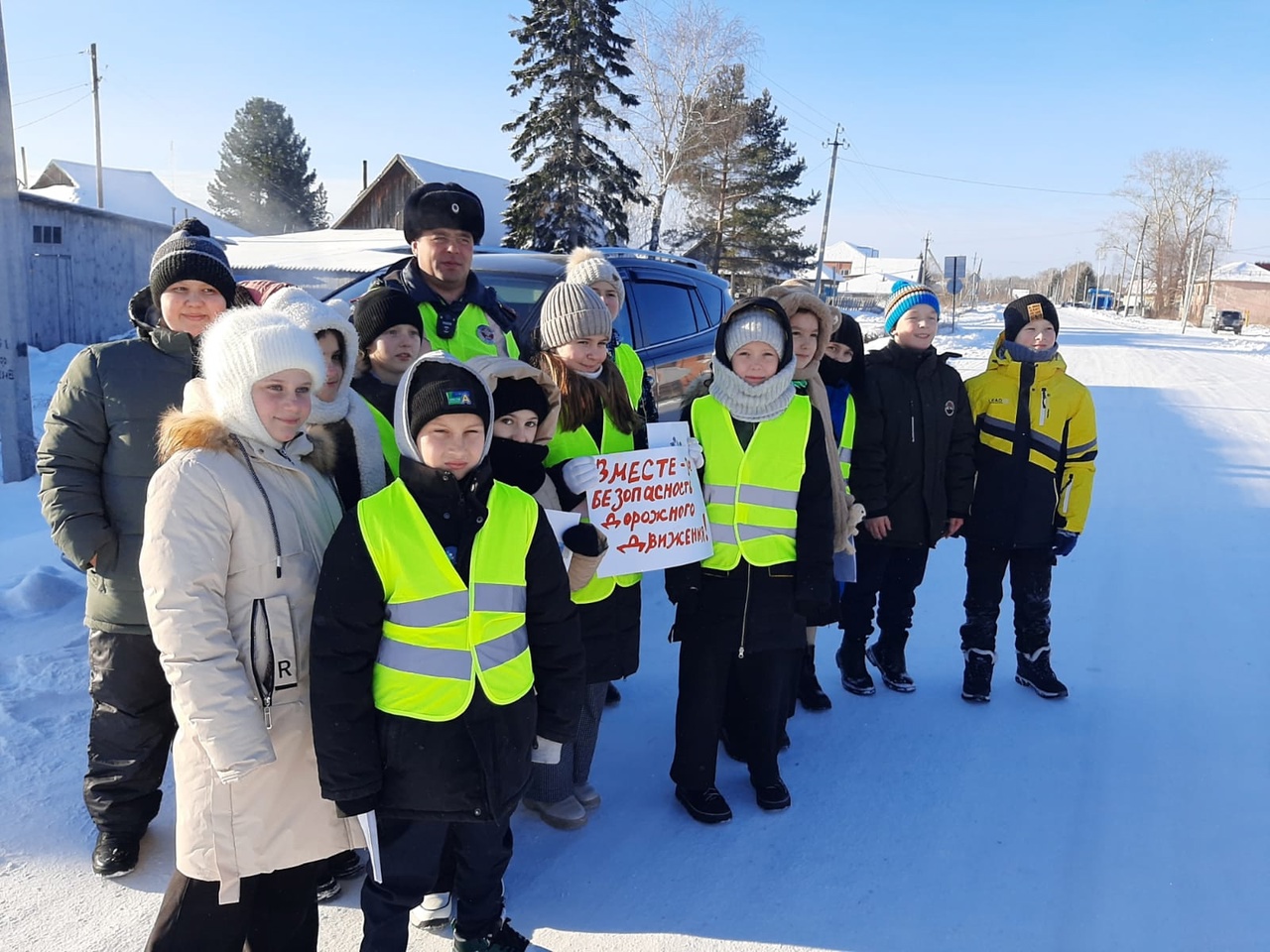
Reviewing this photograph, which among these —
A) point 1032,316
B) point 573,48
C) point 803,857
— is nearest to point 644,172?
point 573,48

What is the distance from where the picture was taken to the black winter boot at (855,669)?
14.1ft

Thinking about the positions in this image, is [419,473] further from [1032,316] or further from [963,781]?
[1032,316]

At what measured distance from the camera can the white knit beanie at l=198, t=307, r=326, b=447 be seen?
203 cm

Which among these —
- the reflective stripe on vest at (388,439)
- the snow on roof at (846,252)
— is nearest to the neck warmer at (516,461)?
the reflective stripe on vest at (388,439)

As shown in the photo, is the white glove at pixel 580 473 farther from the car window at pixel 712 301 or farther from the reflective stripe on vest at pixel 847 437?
the car window at pixel 712 301

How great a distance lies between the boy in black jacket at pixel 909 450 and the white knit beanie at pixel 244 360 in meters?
2.80

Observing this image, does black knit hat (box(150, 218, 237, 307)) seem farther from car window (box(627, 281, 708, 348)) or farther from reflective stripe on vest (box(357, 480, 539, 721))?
car window (box(627, 281, 708, 348))

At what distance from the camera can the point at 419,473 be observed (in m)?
2.08

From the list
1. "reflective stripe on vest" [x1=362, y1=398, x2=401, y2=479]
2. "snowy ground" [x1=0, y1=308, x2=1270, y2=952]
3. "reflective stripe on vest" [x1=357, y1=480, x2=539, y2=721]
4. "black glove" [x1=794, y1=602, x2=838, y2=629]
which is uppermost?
"reflective stripe on vest" [x1=362, y1=398, x2=401, y2=479]

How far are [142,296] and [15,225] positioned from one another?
4593mm

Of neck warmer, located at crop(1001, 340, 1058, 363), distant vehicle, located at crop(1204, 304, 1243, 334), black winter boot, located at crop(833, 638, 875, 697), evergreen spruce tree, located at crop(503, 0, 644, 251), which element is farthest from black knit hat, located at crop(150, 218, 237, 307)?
distant vehicle, located at crop(1204, 304, 1243, 334)

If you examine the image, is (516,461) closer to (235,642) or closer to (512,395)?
(512,395)

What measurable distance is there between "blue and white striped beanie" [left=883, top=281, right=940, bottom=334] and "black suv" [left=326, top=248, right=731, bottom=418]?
1686 millimetres

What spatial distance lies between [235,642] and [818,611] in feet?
6.85
